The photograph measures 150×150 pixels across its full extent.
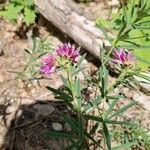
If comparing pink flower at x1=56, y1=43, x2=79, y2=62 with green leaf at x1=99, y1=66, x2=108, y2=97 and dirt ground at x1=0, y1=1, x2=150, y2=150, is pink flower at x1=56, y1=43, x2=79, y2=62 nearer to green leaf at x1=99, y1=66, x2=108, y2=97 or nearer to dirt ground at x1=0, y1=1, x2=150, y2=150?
green leaf at x1=99, y1=66, x2=108, y2=97

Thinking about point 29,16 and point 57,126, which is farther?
point 29,16

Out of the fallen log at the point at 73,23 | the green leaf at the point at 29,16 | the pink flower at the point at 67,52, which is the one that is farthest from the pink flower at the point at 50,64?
the green leaf at the point at 29,16

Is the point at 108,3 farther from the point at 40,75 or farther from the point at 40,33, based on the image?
the point at 40,75

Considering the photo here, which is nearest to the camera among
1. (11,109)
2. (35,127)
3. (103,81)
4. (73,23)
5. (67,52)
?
(67,52)

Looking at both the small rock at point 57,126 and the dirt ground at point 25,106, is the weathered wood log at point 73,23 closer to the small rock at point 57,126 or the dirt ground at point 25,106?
the dirt ground at point 25,106

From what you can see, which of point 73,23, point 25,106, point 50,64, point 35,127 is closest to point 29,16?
point 73,23

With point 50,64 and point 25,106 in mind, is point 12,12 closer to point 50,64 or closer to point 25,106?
point 25,106

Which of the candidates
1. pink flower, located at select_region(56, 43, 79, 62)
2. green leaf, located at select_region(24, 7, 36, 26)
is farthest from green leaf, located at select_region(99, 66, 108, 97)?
green leaf, located at select_region(24, 7, 36, 26)

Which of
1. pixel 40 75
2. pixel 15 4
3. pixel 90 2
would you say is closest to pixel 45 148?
pixel 40 75
